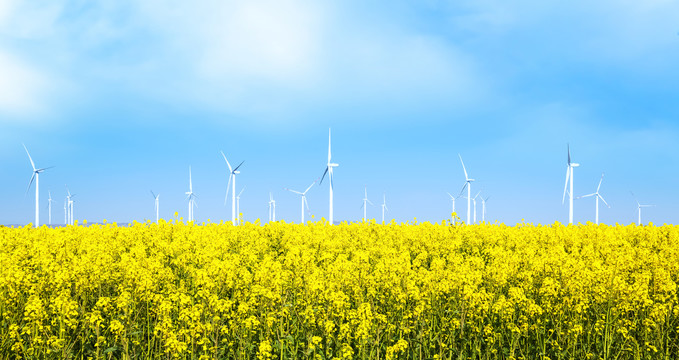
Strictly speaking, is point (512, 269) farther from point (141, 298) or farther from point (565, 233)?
point (565, 233)

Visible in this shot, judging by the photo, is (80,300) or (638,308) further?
(80,300)

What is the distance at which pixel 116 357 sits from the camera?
29.9 feet

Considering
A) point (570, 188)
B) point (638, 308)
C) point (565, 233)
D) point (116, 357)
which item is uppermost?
point (570, 188)

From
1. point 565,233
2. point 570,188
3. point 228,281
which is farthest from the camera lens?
point 570,188

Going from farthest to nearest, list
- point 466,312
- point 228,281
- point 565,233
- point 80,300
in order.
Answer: point 565,233, point 80,300, point 228,281, point 466,312

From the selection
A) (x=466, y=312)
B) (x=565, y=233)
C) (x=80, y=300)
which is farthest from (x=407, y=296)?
(x=565, y=233)

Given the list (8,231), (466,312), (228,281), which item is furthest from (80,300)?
(8,231)

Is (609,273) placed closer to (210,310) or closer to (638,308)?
(638,308)

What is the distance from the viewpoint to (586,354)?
28.9ft

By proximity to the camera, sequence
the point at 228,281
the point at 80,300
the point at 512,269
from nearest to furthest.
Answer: the point at 228,281
the point at 80,300
the point at 512,269

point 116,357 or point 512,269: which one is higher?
point 512,269

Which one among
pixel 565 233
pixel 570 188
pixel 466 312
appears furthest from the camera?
pixel 570 188

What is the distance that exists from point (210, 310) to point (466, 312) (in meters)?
4.93

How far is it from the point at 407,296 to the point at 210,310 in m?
3.86
